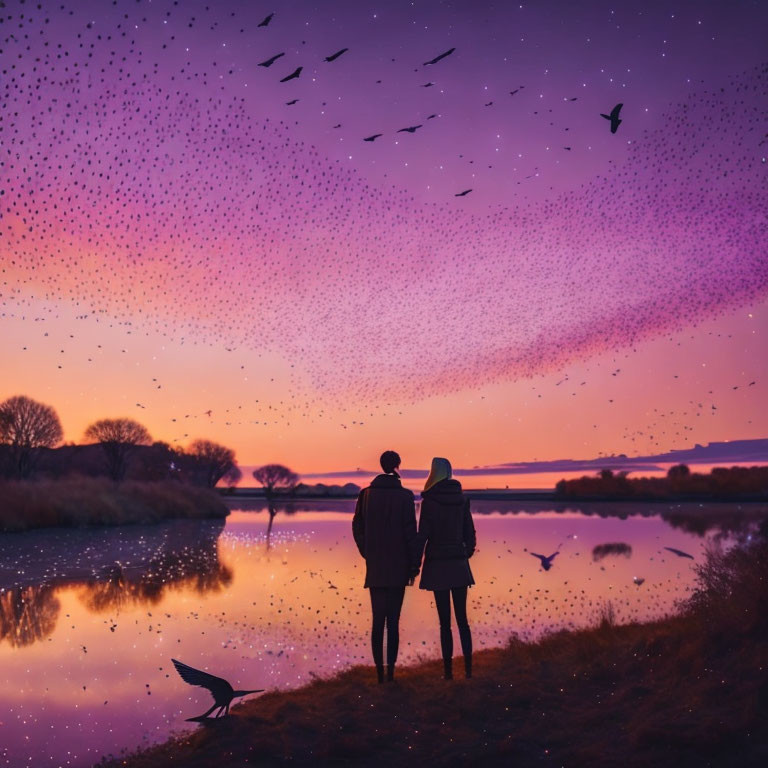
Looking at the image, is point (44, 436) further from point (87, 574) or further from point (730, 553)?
point (730, 553)

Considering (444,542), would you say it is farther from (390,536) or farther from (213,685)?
(213,685)

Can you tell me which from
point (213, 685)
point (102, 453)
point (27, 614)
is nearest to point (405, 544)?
point (213, 685)

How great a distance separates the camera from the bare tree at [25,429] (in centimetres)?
6606

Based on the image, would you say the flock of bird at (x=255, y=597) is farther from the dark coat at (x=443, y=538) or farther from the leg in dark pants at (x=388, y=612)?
the dark coat at (x=443, y=538)

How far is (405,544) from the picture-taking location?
29.9 feet

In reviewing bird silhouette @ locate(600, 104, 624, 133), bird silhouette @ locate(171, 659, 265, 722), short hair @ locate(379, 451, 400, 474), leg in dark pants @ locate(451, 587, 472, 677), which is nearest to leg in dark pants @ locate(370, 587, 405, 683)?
leg in dark pants @ locate(451, 587, 472, 677)

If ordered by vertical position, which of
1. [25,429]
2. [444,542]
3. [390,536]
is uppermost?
[25,429]

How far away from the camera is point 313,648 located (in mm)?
13078

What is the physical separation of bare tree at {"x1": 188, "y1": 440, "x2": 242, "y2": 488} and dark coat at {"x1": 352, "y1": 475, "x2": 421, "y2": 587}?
103m

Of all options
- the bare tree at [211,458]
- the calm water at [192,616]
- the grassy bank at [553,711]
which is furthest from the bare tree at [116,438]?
the grassy bank at [553,711]

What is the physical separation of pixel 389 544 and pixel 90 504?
33.3 m

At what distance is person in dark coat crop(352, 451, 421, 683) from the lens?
904 centimetres

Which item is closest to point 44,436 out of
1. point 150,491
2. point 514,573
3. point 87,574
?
point 150,491

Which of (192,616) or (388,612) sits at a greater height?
(388,612)
